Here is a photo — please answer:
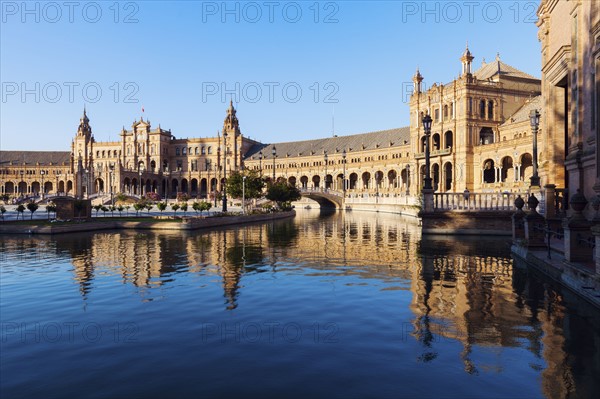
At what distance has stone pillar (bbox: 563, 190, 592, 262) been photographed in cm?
1280

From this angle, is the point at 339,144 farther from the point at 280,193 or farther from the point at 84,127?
the point at 84,127

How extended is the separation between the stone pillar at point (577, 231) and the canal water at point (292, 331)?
3.89 ft

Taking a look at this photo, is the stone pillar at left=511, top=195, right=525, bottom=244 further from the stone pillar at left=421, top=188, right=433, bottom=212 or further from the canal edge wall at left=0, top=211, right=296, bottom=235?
the canal edge wall at left=0, top=211, right=296, bottom=235

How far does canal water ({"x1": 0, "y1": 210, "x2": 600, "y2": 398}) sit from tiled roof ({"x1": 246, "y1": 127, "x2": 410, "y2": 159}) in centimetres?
9278

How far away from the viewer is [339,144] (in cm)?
12681

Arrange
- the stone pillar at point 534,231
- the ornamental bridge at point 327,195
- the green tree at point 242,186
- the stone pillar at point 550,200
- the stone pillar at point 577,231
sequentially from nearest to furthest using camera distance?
the stone pillar at point 577,231, the stone pillar at point 534,231, the stone pillar at point 550,200, the green tree at point 242,186, the ornamental bridge at point 327,195

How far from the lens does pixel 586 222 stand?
13.0 meters

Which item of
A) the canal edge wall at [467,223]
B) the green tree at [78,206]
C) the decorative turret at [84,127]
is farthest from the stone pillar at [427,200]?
the decorative turret at [84,127]

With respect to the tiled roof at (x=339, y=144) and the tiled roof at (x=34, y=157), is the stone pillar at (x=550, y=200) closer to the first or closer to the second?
the tiled roof at (x=339, y=144)

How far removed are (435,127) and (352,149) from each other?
38240mm

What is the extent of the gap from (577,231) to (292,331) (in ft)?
29.8

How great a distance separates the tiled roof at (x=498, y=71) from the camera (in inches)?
3233

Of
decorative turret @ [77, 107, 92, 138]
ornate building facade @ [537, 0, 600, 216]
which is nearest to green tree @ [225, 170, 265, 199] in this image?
ornate building facade @ [537, 0, 600, 216]

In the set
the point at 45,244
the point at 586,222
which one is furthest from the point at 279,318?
the point at 45,244
